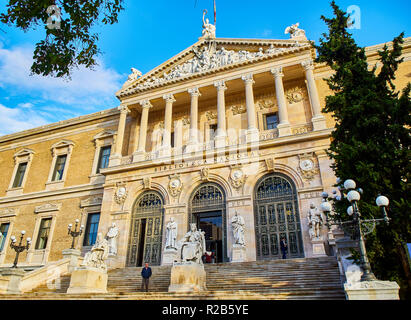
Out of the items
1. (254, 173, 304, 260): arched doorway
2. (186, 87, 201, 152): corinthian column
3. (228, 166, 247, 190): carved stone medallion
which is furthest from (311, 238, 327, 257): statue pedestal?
(186, 87, 201, 152): corinthian column

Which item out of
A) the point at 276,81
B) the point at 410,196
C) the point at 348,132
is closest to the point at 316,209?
the point at 348,132

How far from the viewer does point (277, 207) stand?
1517 centimetres

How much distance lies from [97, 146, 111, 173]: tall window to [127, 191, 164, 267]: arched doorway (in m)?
5.60

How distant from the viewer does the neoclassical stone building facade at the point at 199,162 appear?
49.9 feet

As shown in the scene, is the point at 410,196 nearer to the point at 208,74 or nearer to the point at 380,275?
the point at 380,275

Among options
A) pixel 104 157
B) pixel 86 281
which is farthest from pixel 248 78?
pixel 86 281

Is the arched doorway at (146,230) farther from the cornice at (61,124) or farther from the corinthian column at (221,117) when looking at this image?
the cornice at (61,124)

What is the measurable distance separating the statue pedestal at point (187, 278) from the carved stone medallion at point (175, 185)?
7093mm

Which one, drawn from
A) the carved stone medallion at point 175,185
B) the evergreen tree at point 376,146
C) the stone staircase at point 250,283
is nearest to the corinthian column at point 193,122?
the carved stone medallion at point 175,185

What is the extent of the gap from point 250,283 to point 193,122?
10.4 meters

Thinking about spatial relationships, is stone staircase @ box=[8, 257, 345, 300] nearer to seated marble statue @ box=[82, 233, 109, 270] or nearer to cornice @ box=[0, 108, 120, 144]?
seated marble statue @ box=[82, 233, 109, 270]

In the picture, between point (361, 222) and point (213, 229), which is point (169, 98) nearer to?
point (213, 229)

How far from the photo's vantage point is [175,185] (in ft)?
56.0
